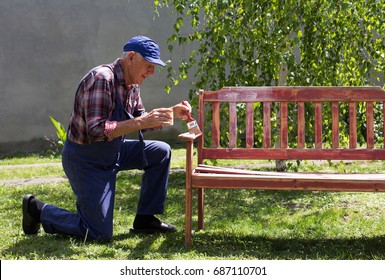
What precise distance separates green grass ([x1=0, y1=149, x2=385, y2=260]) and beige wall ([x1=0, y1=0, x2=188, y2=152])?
3748mm

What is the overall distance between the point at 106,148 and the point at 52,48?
640 cm

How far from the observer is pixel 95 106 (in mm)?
4055

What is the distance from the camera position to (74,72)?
10.4 m

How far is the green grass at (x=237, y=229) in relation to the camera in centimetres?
401

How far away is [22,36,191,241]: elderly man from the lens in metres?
4.07

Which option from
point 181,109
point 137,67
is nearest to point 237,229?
point 181,109

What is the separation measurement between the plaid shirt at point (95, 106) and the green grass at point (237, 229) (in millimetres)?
672

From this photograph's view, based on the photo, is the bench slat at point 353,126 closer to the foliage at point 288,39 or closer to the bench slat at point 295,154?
the bench slat at point 295,154

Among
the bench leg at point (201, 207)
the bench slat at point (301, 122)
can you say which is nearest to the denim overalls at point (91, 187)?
the bench leg at point (201, 207)

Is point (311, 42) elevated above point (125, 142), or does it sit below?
above

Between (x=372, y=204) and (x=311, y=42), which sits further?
(x=311, y=42)

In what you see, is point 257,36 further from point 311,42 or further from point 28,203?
point 28,203

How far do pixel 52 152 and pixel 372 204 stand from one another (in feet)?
18.1

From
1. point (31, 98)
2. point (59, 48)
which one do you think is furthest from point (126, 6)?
point (31, 98)
